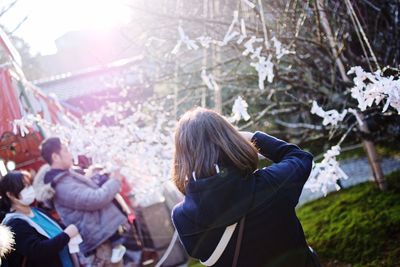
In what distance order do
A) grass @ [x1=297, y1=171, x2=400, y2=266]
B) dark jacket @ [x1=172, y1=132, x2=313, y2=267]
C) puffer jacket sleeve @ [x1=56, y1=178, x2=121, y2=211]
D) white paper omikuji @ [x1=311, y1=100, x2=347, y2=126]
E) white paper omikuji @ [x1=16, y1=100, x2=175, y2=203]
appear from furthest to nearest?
white paper omikuji @ [x1=16, y1=100, x2=175, y2=203] < grass @ [x1=297, y1=171, x2=400, y2=266] < puffer jacket sleeve @ [x1=56, y1=178, x2=121, y2=211] < white paper omikuji @ [x1=311, y1=100, x2=347, y2=126] < dark jacket @ [x1=172, y1=132, x2=313, y2=267]

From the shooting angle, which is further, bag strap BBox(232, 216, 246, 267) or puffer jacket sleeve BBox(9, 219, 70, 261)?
puffer jacket sleeve BBox(9, 219, 70, 261)

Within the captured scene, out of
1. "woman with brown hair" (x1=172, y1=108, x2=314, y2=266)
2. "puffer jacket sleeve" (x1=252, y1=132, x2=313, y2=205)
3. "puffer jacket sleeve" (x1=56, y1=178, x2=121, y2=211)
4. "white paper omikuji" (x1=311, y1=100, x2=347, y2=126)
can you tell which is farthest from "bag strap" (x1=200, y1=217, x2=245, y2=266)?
"puffer jacket sleeve" (x1=56, y1=178, x2=121, y2=211)

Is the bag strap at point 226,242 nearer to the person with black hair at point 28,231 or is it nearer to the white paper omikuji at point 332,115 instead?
the person with black hair at point 28,231

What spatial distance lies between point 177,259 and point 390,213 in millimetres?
3190

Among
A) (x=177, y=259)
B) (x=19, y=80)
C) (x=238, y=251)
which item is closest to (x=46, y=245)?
(x=238, y=251)

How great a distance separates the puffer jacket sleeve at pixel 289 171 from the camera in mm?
1781

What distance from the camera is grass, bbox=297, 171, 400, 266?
376 cm

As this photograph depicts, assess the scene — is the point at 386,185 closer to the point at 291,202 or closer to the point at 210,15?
the point at 210,15

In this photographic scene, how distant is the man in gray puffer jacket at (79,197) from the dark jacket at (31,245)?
2.07ft

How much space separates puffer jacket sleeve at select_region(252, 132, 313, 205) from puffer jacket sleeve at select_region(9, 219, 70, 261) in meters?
1.77

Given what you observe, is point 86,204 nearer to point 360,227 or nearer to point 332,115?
point 332,115

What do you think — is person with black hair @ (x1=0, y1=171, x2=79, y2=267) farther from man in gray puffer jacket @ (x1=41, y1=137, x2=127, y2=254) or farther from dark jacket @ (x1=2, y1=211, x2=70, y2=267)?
man in gray puffer jacket @ (x1=41, y1=137, x2=127, y2=254)

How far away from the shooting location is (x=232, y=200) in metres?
1.73

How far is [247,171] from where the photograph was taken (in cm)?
180
